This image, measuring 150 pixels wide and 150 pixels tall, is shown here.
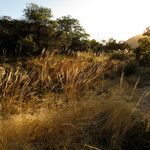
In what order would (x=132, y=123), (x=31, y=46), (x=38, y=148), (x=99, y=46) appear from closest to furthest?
1. (x=38, y=148)
2. (x=132, y=123)
3. (x=31, y=46)
4. (x=99, y=46)

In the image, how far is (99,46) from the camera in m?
17.6

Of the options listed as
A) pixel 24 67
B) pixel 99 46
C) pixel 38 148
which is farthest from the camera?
pixel 99 46

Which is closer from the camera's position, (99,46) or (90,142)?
(90,142)

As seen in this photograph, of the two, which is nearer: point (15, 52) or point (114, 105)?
point (114, 105)

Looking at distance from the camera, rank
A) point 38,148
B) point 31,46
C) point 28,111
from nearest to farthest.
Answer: point 38,148 < point 28,111 < point 31,46

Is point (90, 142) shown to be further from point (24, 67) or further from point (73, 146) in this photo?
point (24, 67)

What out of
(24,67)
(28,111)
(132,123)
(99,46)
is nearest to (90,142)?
(132,123)

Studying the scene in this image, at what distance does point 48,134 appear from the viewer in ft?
16.8

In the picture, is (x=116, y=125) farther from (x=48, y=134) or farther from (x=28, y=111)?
(x=28, y=111)

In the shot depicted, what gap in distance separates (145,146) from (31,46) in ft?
24.3

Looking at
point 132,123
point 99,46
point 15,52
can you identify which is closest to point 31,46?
point 15,52

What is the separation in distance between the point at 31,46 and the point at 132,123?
23.4 feet

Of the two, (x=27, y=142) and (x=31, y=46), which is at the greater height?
(x=31, y=46)

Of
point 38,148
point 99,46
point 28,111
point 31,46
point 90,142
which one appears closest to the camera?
point 38,148
